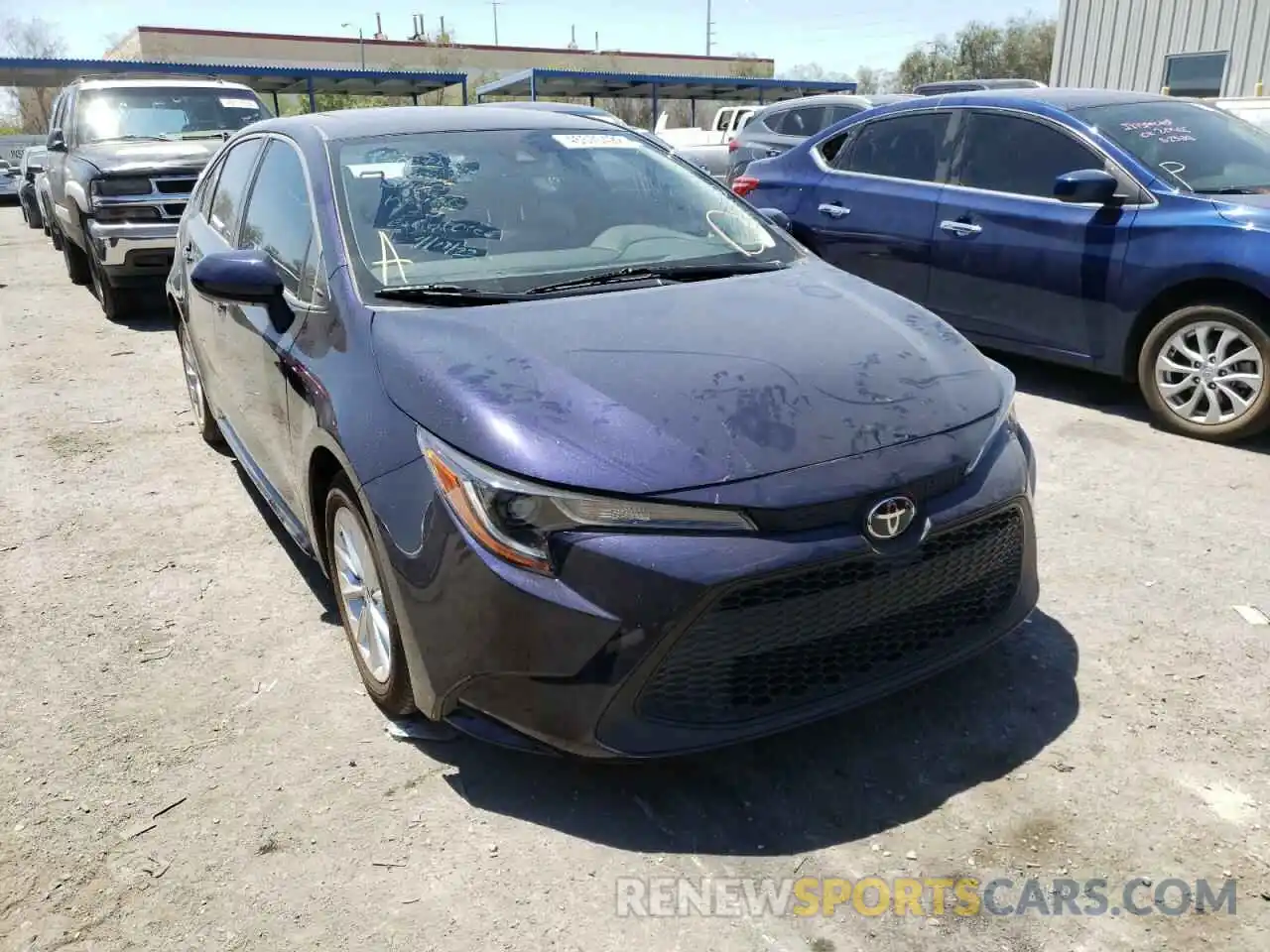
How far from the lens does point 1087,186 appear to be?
17.1ft

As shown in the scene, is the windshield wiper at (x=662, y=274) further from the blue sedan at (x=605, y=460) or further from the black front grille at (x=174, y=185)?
the black front grille at (x=174, y=185)

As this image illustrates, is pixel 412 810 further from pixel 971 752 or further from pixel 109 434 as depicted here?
pixel 109 434

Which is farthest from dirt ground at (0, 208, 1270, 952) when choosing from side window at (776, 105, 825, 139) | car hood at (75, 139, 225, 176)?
side window at (776, 105, 825, 139)

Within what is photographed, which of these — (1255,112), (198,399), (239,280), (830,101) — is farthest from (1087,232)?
(830,101)

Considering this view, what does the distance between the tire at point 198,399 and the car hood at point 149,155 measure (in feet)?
11.5

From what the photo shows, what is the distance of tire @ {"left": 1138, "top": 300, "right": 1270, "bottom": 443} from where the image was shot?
4844 millimetres

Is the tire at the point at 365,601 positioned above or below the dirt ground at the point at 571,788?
above

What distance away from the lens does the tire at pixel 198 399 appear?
16.7ft

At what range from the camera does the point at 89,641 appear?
3.53 meters

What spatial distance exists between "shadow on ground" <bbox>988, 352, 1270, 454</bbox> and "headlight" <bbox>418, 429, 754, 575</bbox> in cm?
383

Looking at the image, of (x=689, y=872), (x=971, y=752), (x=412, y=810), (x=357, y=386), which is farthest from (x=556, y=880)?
(x=357, y=386)

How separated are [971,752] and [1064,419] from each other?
319 cm

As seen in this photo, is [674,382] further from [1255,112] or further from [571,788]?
[1255,112]

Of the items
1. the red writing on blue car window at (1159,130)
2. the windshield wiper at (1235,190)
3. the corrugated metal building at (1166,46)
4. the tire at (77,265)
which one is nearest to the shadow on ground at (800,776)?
the windshield wiper at (1235,190)
